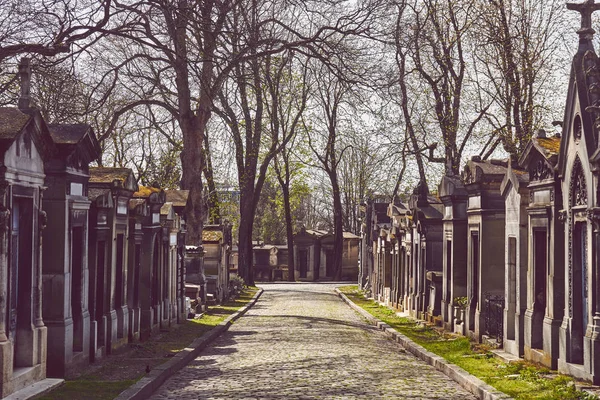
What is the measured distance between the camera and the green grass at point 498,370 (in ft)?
33.5

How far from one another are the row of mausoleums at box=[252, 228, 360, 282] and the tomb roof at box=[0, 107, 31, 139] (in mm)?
55046

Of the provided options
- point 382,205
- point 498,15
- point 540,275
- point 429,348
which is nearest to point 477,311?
point 429,348

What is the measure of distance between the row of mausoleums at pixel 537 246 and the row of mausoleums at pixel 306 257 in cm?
4318

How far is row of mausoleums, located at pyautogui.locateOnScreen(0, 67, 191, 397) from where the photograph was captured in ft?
31.8

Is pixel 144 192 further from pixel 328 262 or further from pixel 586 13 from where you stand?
pixel 328 262

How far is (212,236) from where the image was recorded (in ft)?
112

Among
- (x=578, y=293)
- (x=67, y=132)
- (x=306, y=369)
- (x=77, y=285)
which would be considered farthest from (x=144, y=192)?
(x=578, y=293)

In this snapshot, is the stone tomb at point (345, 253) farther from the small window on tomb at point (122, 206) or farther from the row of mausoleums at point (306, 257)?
the small window on tomb at point (122, 206)

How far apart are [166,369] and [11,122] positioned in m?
4.45

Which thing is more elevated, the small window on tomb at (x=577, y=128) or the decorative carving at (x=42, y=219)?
the small window on tomb at (x=577, y=128)

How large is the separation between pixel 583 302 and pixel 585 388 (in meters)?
1.74

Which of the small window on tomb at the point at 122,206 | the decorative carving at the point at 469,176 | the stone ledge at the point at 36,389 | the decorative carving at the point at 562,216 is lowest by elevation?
the stone ledge at the point at 36,389

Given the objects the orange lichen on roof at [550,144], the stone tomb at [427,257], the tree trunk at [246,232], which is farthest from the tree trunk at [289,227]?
the orange lichen on roof at [550,144]

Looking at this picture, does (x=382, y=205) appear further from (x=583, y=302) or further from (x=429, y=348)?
(x=583, y=302)
